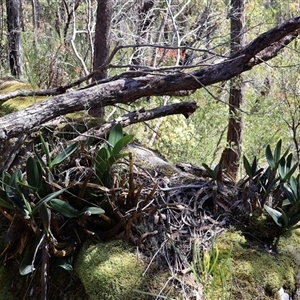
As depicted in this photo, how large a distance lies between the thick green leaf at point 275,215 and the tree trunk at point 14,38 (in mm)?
5758

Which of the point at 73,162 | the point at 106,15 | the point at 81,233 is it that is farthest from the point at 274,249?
the point at 106,15

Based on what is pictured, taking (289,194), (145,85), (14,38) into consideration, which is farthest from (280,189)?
(14,38)

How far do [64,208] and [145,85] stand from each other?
1.11 meters

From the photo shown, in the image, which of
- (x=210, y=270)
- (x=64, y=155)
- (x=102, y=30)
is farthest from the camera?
(x=102, y=30)

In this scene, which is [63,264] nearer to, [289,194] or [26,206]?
[26,206]

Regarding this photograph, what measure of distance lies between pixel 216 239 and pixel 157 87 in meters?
1.14

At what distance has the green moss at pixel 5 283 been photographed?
5.35 ft

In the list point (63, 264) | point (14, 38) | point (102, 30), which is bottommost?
point (63, 264)

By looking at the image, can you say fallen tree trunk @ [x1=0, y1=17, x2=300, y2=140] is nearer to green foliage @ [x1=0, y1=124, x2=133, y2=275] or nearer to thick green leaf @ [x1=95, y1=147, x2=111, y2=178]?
green foliage @ [x1=0, y1=124, x2=133, y2=275]

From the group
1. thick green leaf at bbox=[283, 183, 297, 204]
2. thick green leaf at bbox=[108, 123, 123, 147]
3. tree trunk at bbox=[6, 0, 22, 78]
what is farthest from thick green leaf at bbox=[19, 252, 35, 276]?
tree trunk at bbox=[6, 0, 22, 78]

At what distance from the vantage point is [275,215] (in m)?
1.55

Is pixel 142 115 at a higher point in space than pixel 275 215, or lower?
higher

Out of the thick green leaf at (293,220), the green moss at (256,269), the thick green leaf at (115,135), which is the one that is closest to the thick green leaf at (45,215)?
the thick green leaf at (115,135)

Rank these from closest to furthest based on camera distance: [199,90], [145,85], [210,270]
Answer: [210,270] → [145,85] → [199,90]
